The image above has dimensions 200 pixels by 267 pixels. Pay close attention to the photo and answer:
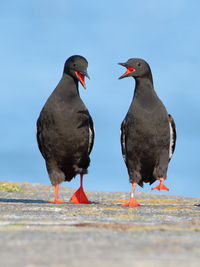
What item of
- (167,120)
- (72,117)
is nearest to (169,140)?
(167,120)

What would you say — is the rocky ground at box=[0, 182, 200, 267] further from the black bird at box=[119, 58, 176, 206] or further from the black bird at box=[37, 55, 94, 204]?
the black bird at box=[37, 55, 94, 204]

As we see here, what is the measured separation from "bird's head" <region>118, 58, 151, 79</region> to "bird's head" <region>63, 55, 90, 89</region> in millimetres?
833

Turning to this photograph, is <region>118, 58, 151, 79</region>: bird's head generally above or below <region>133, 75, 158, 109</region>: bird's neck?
above

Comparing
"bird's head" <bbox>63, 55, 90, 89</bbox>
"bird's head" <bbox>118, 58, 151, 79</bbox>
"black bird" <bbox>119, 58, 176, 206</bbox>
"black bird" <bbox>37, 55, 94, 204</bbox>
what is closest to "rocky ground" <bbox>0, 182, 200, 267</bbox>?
"black bird" <bbox>119, 58, 176, 206</bbox>

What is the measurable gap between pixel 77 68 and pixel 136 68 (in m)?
1.31

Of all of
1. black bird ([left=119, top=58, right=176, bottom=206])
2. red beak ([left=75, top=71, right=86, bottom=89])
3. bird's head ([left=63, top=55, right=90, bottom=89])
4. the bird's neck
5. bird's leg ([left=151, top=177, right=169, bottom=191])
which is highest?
bird's head ([left=63, top=55, right=90, bottom=89])

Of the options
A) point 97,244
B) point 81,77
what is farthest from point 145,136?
point 97,244

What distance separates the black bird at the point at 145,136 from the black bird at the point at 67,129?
34.5 inches

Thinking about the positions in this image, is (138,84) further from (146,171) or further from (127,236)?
(127,236)

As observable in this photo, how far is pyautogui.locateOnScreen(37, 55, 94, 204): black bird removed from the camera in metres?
11.8

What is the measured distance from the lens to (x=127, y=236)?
19.1 feet

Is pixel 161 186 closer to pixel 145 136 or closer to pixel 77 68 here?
pixel 145 136

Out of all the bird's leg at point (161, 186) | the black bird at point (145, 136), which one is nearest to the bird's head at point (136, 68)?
the black bird at point (145, 136)

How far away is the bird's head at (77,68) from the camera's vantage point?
482 inches
